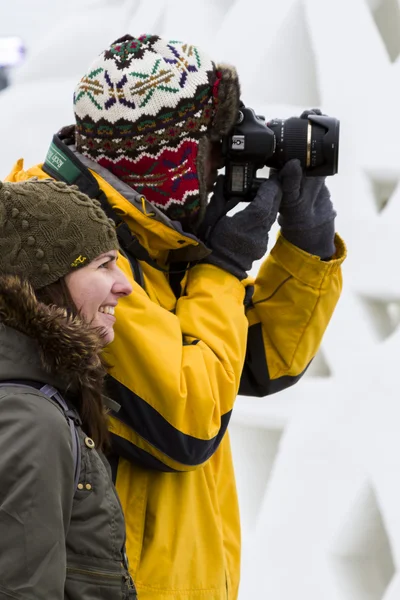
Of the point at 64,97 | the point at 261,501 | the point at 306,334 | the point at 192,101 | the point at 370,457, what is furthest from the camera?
the point at 64,97

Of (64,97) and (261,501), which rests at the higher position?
(64,97)

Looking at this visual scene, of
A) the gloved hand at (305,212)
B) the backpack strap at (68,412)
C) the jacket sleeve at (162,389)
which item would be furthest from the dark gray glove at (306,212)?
the backpack strap at (68,412)

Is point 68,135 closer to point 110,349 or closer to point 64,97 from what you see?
point 110,349

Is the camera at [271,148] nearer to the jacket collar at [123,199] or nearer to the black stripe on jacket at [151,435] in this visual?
the jacket collar at [123,199]

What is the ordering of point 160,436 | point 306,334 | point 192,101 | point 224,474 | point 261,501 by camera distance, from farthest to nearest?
point 261,501 < point 306,334 < point 224,474 < point 192,101 < point 160,436

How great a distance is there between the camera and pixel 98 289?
132cm

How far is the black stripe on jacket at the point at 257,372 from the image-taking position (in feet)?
6.31

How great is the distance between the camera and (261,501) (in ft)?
10.6

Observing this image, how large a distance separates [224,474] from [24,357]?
2.21 feet

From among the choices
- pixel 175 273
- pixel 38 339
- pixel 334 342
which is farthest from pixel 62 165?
pixel 334 342

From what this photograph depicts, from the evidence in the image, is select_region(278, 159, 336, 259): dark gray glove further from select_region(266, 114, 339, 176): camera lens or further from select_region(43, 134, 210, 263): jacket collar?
select_region(43, 134, 210, 263): jacket collar

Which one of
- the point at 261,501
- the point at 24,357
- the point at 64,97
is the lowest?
the point at 261,501

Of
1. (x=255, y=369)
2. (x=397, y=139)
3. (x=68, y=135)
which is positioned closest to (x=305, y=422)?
(x=397, y=139)

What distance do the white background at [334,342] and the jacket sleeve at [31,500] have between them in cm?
192
